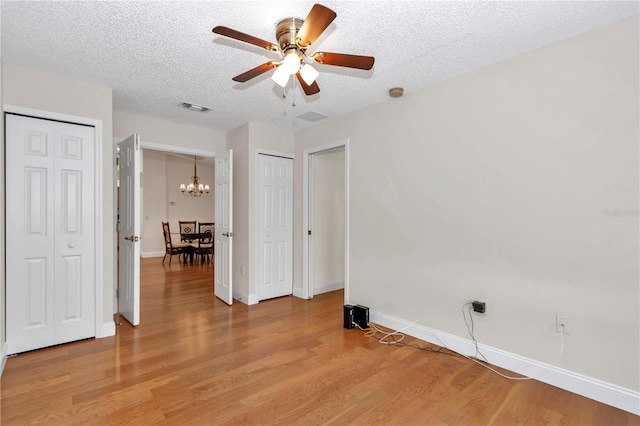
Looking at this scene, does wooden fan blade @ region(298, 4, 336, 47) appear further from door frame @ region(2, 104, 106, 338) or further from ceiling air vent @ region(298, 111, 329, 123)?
door frame @ region(2, 104, 106, 338)

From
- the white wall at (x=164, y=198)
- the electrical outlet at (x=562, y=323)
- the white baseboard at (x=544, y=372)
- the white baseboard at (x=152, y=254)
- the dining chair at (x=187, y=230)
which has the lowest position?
the white baseboard at (x=544, y=372)

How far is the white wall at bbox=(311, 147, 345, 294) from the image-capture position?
4.75 meters

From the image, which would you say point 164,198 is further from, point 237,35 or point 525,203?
point 525,203

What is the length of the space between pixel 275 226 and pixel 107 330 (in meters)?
2.32

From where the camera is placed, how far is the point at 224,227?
442 centimetres

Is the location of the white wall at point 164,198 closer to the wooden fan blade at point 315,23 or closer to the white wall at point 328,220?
the white wall at point 328,220

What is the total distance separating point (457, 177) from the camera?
9.52ft

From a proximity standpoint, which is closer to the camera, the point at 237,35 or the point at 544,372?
the point at 237,35

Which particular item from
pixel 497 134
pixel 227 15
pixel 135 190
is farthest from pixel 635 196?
pixel 135 190

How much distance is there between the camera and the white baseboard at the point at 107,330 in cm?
313

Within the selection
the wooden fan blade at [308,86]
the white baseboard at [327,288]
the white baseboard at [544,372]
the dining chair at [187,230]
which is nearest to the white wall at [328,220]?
the white baseboard at [327,288]

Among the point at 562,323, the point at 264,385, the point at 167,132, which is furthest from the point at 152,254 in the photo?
the point at 562,323

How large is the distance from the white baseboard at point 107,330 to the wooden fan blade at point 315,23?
10.7 ft

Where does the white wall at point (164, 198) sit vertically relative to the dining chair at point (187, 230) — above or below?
above
